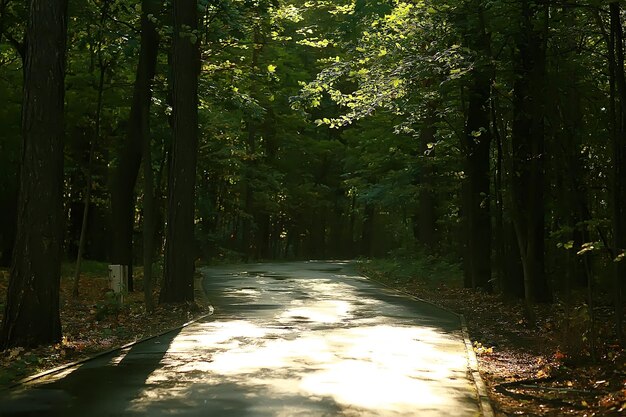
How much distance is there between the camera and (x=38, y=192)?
10867 millimetres

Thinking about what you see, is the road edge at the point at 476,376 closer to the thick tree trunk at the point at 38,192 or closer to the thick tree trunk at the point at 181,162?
the thick tree trunk at the point at 38,192

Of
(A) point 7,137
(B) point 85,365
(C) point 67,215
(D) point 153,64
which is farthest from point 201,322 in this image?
(C) point 67,215

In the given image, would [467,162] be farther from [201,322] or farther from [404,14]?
[201,322]

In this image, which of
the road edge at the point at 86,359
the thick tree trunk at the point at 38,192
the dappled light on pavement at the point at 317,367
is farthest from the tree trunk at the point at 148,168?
the thick tree trunk at the point at 38,192

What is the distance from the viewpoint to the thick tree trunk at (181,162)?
16.9m

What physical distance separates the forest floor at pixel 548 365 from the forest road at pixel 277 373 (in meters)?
0.45

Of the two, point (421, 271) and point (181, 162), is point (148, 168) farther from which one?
point (421, 271)

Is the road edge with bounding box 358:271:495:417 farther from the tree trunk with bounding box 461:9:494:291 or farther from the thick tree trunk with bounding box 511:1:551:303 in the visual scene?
the tree trunk with bounding box 461:9:494:291

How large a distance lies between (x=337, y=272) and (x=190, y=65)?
19417 millimetres

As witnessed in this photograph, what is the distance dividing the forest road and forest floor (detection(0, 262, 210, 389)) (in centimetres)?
45

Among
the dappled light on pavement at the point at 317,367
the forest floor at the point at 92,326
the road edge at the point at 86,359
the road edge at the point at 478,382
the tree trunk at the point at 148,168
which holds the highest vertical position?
the tree trunk at the point at 148,168

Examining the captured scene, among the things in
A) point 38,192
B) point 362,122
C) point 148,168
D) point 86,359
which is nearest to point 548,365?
point 86,359

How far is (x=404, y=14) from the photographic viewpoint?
19141 mm

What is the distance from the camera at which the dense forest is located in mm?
11047
